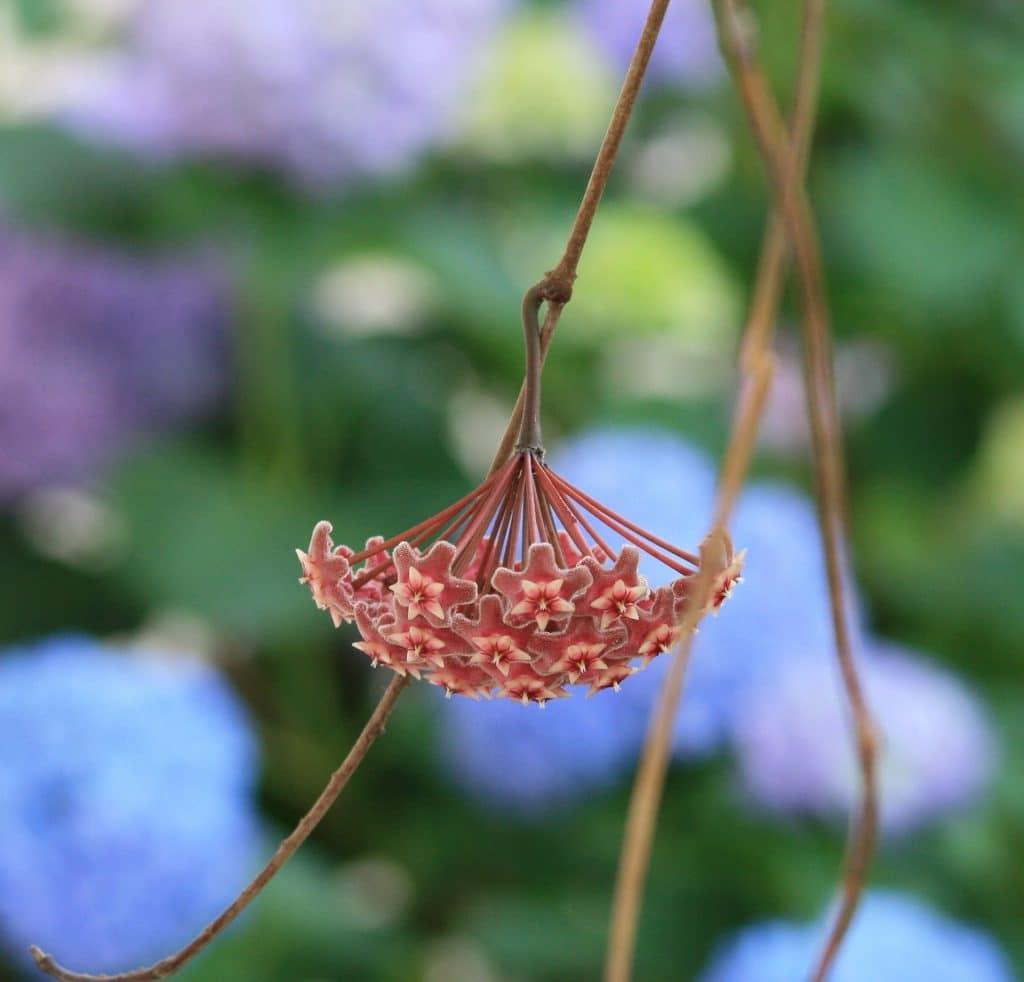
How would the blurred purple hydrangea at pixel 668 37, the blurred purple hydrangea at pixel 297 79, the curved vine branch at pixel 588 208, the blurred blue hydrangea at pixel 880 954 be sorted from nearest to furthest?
1. the curved vine branch at pixel 588 208
2. the blurred blue hydrangea at pixel 880 954
3. the blurred purple hydrangea at pixel 297 79
4. the blurred purple hydrangea at pixel 668 37

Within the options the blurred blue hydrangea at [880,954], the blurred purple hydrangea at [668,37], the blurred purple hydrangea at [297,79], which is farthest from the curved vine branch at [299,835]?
the blurred purple hydrangea at [668,37]

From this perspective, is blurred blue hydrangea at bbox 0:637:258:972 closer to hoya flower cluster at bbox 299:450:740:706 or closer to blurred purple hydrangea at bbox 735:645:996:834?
blurred purple hydrangea at bbox 735:645:996:834

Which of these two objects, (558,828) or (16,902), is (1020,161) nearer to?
(558,828)

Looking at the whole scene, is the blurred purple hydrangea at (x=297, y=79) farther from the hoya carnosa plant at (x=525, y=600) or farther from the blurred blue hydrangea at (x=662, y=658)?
the hoya carnosa plant at (x=525, y=600)

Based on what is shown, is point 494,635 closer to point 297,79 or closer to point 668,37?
point 297,79

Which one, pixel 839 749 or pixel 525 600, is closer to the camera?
pixel 525 600

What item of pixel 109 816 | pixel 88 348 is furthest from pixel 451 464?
pixel 109 816

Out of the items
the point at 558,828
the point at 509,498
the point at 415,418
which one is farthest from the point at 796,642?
the point at 509,498
